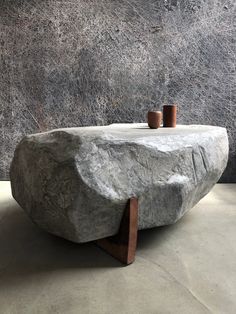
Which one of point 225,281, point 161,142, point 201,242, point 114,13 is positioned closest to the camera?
point 225,281

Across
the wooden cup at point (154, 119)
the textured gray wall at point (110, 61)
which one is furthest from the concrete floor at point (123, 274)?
the textured gray wall at point (110, 61)

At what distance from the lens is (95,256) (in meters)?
1.67

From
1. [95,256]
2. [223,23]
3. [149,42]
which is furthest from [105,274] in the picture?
[223,23]

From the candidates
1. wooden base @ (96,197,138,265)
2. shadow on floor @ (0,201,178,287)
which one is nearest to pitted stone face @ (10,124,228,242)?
wooden base @ (96,197,138,265)

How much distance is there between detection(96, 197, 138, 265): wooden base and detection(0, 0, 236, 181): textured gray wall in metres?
1.75

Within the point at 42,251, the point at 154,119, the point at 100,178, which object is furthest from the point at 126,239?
the point at 154,119

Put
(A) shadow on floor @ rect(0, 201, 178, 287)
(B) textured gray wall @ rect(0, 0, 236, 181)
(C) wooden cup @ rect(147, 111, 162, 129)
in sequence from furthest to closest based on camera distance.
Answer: (B) textured gray wall @ rect(0, 0, 236, 181)
(C) wooden cup @ rect(147, 111, 162, 129)
(A) shadow on floor @ rect(0, 201, 178, 287)

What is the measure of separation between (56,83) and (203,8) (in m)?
1.64

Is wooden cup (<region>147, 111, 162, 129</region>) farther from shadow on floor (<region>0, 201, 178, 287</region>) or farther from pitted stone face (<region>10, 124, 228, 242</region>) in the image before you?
shadow on floor (<region>0, 201, 178, 287</region>)

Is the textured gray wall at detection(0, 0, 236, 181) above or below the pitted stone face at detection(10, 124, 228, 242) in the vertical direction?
above

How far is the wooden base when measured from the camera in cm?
151

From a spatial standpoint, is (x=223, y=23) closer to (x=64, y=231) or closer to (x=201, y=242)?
(x=201, y=242)

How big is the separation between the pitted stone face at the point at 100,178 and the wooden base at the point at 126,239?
4 cm

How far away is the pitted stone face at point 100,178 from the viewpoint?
1412 mm
